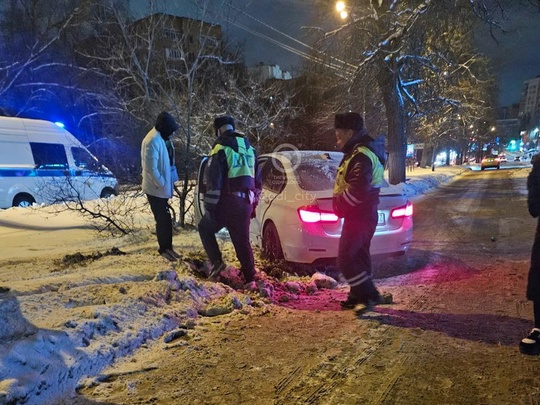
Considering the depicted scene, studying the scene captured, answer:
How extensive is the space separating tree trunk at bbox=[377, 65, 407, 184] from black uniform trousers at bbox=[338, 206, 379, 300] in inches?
551

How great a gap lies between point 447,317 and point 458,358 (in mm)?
872

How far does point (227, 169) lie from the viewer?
183 inches

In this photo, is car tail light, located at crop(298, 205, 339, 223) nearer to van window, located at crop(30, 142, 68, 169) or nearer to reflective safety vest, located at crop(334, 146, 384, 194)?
reflective safety vest, located at crop(334, 146, 384, 194)

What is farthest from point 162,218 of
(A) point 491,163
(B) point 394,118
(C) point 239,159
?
(A) point 491,163

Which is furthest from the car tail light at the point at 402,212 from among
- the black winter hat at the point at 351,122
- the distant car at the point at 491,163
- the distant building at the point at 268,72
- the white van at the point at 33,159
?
the distant car at the point at 491,163

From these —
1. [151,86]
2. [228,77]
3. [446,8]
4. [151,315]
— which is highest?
[446,8]

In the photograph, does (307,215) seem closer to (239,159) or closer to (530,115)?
(239,159)

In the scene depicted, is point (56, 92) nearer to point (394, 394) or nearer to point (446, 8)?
point (446, 8)

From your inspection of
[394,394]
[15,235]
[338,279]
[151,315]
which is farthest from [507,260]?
[15,235]

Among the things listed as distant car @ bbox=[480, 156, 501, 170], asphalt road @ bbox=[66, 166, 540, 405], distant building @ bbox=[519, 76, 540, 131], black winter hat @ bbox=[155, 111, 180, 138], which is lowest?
asphalt road @ bbox=[66, 166, 540, 405]

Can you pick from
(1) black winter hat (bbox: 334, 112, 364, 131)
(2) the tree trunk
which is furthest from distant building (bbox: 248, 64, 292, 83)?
(1) black winter hat (bbox: 334, 112, 364, 131)

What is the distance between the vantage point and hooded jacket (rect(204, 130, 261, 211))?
4.58 metres

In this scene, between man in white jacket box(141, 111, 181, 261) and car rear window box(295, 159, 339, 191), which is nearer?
man in white jacket box(141, 111, 181, 261)

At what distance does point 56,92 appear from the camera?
2528 centimetres
